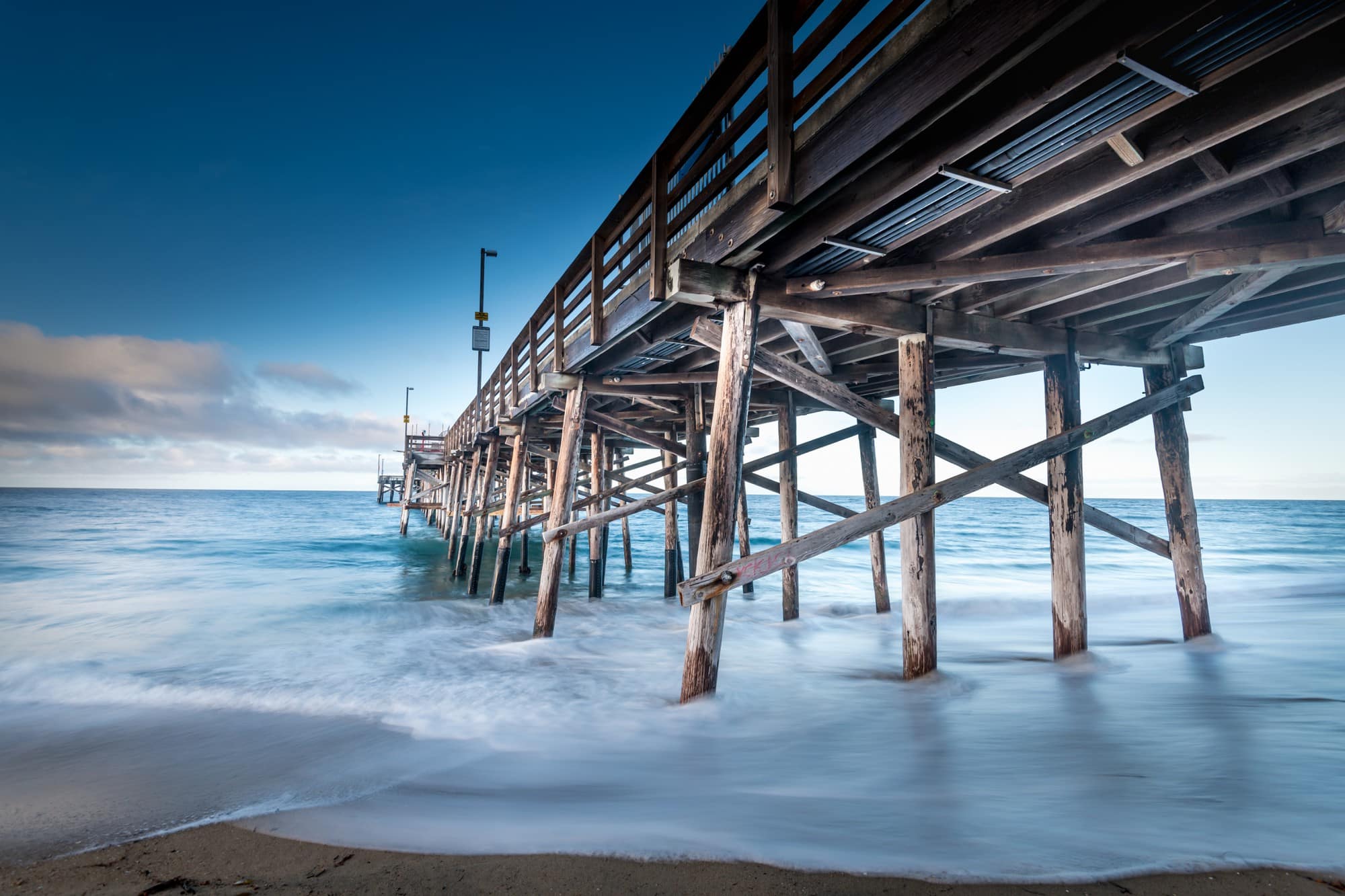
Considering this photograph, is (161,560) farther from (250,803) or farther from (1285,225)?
(1285,225)

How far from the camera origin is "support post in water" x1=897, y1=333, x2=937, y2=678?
4.54m

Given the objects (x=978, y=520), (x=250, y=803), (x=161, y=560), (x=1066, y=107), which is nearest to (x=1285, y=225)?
(x=1066, y=107)

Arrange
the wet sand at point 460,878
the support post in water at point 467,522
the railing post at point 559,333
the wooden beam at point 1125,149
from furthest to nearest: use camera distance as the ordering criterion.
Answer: the support post in water at point 467,522 → the railing post at point 559,333 → the wooden beam at point 1125,149 → the wet sand at point 460,878

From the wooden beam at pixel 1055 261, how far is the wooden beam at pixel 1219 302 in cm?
38

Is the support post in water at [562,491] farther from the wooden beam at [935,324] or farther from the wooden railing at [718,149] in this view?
the wooden beam at [935,324]

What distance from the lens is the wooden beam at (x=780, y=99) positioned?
320 centimetres

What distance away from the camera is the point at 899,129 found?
8.92ft

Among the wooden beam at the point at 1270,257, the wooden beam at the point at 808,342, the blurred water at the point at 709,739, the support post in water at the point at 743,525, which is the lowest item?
the blurred water at the point at 709,739

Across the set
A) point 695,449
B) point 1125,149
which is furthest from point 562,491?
point 1125,149

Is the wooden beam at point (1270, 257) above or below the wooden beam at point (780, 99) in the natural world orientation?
below

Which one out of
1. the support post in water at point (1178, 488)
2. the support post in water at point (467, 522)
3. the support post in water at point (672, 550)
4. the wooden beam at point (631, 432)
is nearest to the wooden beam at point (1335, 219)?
the support post in water at point (1178, 488)

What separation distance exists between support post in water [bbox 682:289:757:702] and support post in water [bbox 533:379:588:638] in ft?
12.6

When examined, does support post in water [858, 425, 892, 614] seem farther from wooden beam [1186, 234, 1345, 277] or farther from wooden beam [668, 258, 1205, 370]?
wooden beam [1186, 234, 1345, 277]

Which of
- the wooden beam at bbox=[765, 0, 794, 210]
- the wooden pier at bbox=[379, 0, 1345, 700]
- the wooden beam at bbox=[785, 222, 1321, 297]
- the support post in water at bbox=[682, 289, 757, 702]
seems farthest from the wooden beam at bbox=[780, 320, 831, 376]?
the wooden beam at bbox=[765, 0, 794, 210]
